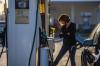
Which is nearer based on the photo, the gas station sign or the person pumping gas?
the gas station sign

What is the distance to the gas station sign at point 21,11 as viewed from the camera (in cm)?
852

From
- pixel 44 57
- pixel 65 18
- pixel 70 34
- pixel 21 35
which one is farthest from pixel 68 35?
pixel 44 57

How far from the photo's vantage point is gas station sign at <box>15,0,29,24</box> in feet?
28.0

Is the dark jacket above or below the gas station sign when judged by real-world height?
below

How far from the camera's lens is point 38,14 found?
28.1 ft

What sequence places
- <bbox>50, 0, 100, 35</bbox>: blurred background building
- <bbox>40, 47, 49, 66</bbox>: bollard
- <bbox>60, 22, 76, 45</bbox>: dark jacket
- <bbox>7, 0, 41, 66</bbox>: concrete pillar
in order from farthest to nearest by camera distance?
<bbox>50, 0, 100, 35</bbox>: blurred background building, <bbox>60, 22, 76, 45</bbox>: dark jacket, <bbox>7, 0, 41, 66</bbox>: concrete pillar, <bbox>40, 47, 49, 66</bbox>: bollard

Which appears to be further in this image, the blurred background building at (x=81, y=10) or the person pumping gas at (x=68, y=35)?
the blurred background building at (x=81, y=10)

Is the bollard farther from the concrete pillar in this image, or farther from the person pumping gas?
the person pumping gas

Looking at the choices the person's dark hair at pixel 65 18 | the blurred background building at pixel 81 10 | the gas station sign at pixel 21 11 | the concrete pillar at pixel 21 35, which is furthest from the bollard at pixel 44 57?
the blurred background building at pixel 81 10

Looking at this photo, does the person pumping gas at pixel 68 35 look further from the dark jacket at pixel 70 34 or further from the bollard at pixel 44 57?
the bollard at pixel 44 57

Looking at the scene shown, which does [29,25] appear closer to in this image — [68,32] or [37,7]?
[37,7]

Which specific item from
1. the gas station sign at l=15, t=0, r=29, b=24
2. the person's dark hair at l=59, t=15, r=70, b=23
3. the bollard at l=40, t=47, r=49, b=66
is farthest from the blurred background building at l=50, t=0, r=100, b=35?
the bollard at l=40, t=47, r=49, b=66

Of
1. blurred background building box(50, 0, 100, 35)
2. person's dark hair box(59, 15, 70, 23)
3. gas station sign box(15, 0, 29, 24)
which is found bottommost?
blurred background building box(50, 0, 100, 35)

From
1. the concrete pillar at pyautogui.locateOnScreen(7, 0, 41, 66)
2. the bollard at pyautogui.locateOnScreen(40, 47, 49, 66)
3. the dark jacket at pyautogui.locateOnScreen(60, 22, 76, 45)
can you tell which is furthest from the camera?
the dark jacket at pyautogui.locateOnScreen(60, 22, 76, 45)
